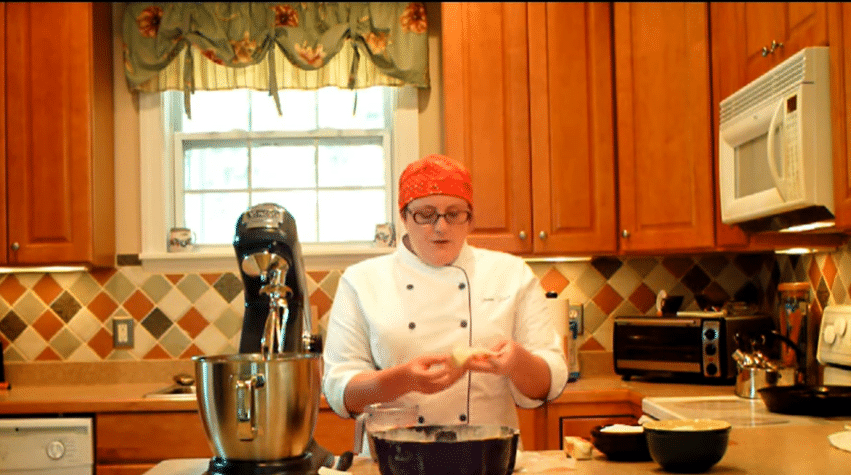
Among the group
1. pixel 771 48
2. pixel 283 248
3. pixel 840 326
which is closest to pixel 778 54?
pixel 771 48

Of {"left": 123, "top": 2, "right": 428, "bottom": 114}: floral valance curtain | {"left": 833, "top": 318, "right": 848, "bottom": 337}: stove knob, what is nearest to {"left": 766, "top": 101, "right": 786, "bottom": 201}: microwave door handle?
{"left": 833, "top": 318, "right": 848, "bottom": 337}: stove knob

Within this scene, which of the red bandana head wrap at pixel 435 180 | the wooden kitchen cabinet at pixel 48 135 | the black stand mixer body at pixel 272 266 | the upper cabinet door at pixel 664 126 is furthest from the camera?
the wooden kitchen cabinet at pixel 48 135

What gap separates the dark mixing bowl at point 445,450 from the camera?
1.36 m

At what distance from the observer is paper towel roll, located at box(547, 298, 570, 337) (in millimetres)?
3418

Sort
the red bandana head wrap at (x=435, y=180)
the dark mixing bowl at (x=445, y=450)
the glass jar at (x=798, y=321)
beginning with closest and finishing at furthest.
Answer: the dark mixing bowl at (x=445, y=450) < the red bandana head wrap at (x=435, y=180) < the glass jar at (x=798, y=321)

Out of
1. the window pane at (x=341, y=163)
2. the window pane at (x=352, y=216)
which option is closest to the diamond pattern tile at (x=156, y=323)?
the window pane at (x=352, y=216)

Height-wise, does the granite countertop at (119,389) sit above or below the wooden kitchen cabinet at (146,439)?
above

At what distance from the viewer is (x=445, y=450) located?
1364 millimetres

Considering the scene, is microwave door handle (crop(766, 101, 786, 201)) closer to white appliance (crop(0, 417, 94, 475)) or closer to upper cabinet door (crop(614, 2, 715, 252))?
upper cabinet door (crop(614, 2, 715, 252))

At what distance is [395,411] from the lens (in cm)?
143

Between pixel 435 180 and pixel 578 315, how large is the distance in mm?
1876

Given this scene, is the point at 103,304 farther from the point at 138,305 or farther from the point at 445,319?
the point at 445,319

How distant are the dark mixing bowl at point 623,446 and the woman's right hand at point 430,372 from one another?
0.28 metres

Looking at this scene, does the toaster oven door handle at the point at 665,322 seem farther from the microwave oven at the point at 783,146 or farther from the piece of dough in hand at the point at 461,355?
the piece of dough in hand at the point at 461,355
